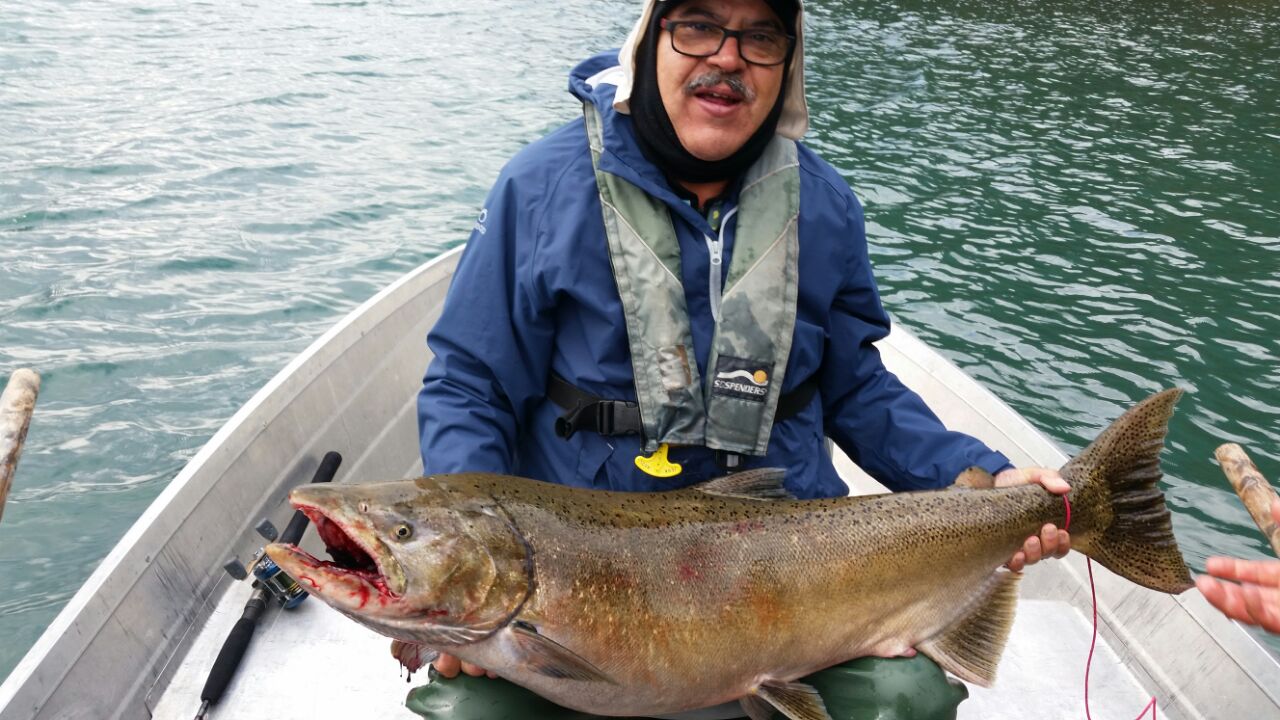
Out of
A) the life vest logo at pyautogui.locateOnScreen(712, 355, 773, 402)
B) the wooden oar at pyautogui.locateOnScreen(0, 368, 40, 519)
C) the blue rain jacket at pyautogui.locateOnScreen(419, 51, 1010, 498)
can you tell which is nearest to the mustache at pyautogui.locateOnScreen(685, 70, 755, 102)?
the blue rain jacket at pyautogui.locateOnScreen(419, 51, 1010, 498)

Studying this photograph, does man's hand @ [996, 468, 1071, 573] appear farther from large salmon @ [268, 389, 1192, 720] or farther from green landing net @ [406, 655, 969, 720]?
green landing net @ [406, 655, 969, 720]

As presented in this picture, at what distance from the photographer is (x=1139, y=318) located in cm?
1073

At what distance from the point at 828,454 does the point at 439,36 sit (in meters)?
22.2

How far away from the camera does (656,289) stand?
326cm

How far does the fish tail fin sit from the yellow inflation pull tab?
1.35 m

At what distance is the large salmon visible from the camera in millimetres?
2504

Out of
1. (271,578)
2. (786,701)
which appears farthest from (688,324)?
(271,578)

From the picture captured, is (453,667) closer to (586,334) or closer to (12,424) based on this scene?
(586,334)

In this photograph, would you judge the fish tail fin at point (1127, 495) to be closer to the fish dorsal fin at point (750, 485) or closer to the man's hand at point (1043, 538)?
the man's hand at point (1043, 538)

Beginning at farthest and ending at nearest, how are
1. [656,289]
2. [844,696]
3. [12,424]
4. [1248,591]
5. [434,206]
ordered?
[434,206] < [656,289] < [844,696] < [12,424] < [1248,591]

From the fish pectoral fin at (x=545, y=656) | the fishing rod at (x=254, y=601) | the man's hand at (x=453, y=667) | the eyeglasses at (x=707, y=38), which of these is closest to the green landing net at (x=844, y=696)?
the man's hand at (x=453, y=667)

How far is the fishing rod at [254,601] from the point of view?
362 cm

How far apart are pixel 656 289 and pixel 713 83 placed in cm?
71

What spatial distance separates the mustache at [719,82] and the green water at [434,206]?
212 inches
